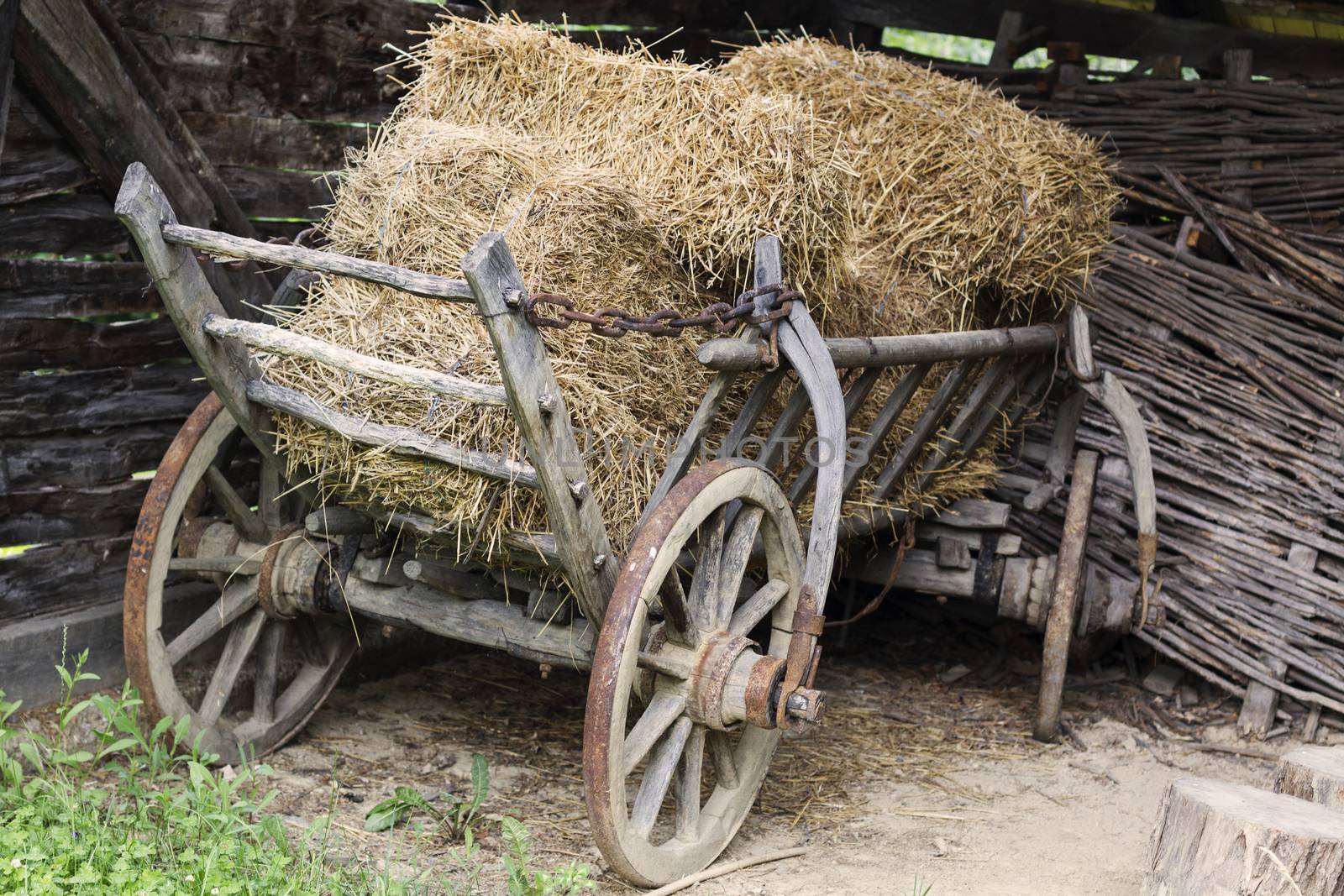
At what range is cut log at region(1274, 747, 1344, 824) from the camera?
297 cm

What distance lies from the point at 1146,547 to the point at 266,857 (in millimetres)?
3066

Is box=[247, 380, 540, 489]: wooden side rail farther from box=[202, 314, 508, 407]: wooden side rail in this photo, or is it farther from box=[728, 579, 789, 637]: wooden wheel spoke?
box=[728, 579, 789, 637]: wooden wheel spoke

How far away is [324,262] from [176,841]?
1409mm

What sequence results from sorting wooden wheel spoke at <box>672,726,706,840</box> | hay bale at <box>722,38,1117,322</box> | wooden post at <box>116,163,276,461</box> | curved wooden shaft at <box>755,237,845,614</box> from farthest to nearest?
hay bale at <box>722,38,1117,322</box>, wooden wheel spoke at <box>672,726,706,840</box>, curved wooden shaft at <box>755,237,845,614</box>, wooden post at <box>116,163,276,461</box>

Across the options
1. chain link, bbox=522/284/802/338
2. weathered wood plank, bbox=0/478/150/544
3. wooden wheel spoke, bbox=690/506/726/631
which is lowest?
weathered wood plank, bbox=0/478/150/544

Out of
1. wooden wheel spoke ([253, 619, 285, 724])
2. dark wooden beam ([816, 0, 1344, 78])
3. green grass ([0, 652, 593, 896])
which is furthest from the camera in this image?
dark wooden beam ([816, 0, 1344, 78])

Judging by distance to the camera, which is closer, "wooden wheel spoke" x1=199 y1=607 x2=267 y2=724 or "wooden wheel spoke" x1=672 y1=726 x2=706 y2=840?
"wooden wheel spoke" x1=672 y1=726 x2=706 y2=840

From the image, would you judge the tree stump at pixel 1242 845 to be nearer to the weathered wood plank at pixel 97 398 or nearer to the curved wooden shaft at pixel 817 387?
the curved wooden shaft at pixel 817 387

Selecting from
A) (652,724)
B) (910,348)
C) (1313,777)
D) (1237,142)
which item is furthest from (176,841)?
(1237,142)

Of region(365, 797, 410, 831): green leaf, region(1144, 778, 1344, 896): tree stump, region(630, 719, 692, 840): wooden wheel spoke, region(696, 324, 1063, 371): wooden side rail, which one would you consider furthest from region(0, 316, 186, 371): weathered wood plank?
region(1144, 778, 1344, 896): tree stump

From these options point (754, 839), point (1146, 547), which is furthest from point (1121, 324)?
point (754, 839)

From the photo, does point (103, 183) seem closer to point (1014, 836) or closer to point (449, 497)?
point (449, 497)

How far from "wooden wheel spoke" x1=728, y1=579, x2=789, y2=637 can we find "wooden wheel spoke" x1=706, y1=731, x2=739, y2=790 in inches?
11.2

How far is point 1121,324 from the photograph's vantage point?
508cm
